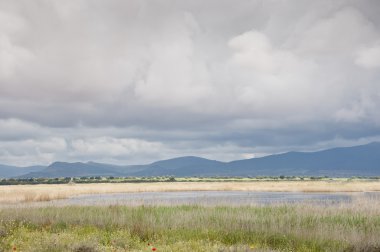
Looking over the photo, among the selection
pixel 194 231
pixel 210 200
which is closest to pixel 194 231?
pixel 194 231

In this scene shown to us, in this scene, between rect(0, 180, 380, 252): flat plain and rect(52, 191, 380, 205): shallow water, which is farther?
rect(52, 191, 380, 205): shallow water

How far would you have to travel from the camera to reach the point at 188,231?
23094 millimetres

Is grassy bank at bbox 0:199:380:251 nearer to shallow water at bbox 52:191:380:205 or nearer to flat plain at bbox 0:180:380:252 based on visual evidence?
flat plain at bbox 0:180:380:252

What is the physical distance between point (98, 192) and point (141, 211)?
59.1 metres

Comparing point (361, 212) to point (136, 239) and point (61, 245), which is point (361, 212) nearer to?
point (136, 239)

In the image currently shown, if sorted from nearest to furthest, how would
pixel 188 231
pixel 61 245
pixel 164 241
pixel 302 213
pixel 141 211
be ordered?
pixel 61 245
pixel 164 241
pixel 188 231
pixel 302 213
pixel 141 211

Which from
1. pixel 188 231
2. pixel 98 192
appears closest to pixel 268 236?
pixel 188 231

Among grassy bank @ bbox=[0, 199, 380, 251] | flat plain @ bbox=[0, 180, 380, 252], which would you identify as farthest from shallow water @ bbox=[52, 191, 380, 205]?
grassy bank @ bbox=[0, 199, 380, 251]

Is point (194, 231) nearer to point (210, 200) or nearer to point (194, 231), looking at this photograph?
point (194, 231)

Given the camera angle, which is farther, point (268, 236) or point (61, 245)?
point (268, 236)

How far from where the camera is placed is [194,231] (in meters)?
23.2

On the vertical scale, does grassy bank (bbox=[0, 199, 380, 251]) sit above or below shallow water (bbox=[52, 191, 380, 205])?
below

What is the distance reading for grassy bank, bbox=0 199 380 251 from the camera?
61.1ft

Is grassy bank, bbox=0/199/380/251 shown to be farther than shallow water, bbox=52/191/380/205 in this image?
No
